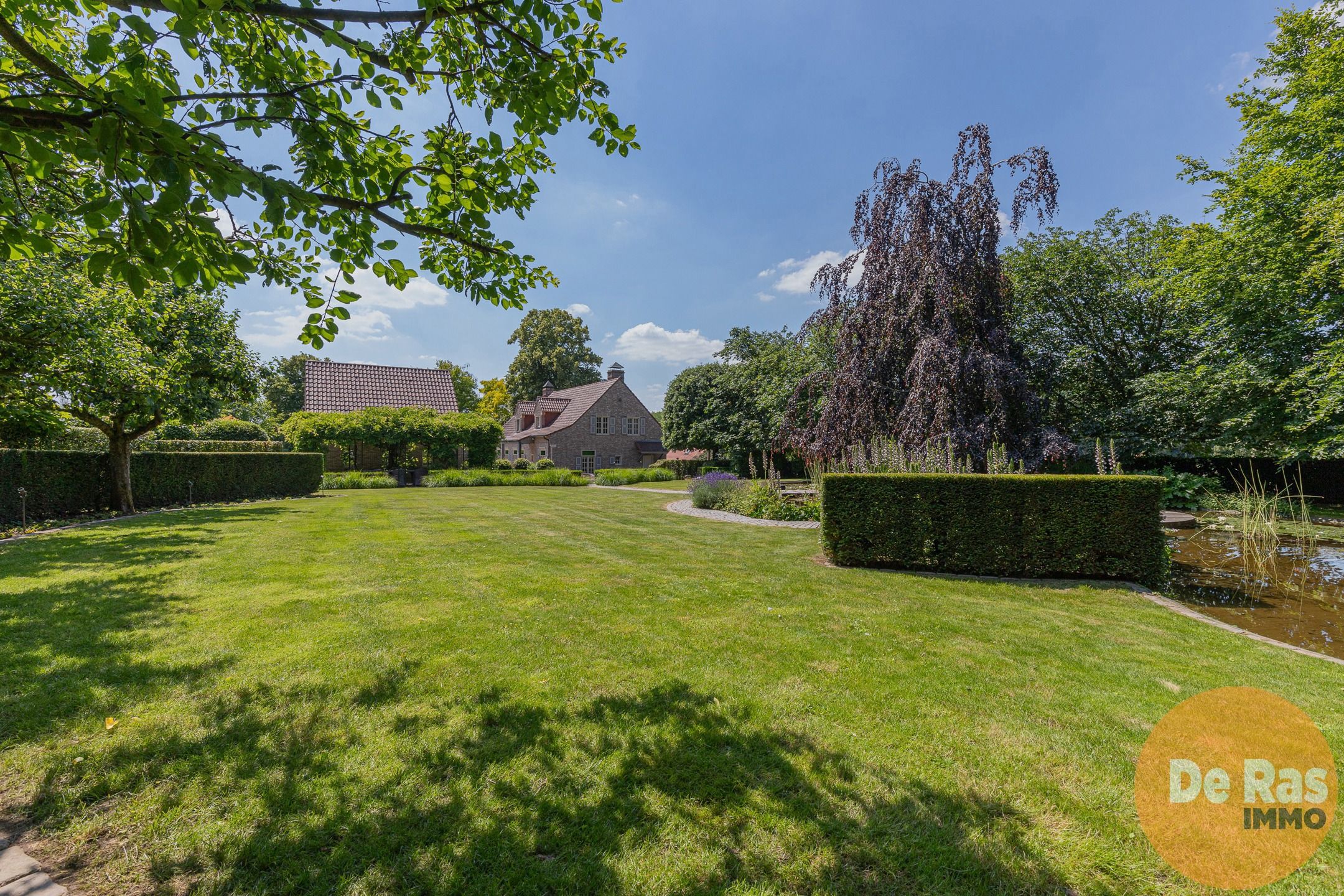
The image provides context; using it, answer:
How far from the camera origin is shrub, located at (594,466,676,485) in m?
29.4

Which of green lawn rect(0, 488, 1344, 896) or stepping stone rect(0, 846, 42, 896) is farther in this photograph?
green lawn rect(0, 488, 1344, 896)

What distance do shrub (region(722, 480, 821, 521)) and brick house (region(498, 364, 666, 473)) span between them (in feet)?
72.8

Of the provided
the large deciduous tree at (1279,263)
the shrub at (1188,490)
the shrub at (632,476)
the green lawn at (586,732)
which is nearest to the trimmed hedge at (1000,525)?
the green lawn at (586,732)

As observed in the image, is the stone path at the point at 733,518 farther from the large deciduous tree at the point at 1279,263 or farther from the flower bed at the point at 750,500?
the large deciduous tree at the point at 1279,263

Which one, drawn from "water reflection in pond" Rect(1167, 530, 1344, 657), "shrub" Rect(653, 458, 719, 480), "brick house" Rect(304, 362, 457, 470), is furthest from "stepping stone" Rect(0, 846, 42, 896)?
"shrub" Rect(653, 458, 719, 480)

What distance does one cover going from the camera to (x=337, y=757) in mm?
2580

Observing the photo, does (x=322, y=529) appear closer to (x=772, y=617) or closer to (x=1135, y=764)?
(x=772, y=617)

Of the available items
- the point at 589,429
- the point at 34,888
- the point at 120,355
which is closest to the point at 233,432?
the point at 589,429

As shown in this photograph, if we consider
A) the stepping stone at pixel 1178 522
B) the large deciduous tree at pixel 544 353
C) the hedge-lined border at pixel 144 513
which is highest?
the large deciduous tree at pixel 544 353

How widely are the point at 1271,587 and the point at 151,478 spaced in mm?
22481

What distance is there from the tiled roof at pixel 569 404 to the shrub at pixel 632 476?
6390mm

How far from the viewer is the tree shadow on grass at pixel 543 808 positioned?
1.93m
